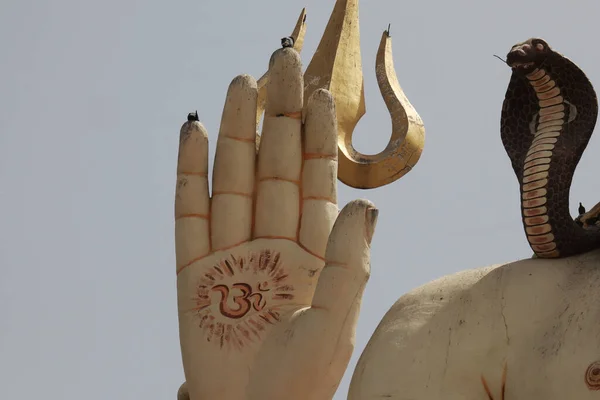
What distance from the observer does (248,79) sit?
7.18 m

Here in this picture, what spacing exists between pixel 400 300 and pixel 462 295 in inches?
11.8

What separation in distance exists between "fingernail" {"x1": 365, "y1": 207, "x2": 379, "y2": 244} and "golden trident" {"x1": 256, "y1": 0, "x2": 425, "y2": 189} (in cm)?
114

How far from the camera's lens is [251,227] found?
23.5 ft

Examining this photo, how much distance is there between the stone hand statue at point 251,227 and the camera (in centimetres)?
690

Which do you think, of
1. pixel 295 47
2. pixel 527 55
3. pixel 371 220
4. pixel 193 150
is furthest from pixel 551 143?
pixel 295 47

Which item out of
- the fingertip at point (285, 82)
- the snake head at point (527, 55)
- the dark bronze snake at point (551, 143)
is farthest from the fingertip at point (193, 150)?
the snake head at point (527, 55)

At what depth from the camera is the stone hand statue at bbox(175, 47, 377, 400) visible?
22.6ft

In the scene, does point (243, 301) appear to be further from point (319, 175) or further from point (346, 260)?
point (346, 260)

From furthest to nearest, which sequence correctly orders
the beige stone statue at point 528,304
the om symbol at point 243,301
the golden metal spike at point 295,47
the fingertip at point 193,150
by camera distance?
the golden metal spike at point 295,47
the fingertip at point 193,150
the om symbol at point 243,301
the beige stone statue at point 528,304

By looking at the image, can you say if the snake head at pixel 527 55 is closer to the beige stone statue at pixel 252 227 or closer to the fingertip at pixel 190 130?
the beige stone statue at pixel 252 227

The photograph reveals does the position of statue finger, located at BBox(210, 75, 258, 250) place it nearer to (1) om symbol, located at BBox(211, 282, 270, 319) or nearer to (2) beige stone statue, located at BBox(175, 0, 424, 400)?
(2) beige stone statue, located at BBox(175, 0, 424, 400)

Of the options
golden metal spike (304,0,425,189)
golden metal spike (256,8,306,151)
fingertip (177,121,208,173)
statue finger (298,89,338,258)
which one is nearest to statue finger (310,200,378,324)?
statue finger (298,89,338,258)

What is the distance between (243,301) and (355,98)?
148 cm

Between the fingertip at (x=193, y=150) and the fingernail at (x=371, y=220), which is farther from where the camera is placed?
the fingertip at (x=193, y=150)
